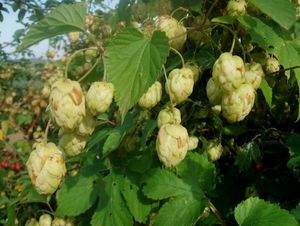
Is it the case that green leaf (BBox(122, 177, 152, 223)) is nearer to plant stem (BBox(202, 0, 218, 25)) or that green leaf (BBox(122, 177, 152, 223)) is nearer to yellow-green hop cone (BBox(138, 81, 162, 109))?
yellow-green hop cone (BBox(138, 81, 162, 109))

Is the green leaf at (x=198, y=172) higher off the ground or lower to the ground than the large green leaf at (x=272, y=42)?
lower

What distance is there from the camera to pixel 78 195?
162 centimetres

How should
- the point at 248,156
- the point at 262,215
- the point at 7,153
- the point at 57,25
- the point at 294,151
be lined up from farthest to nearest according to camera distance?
1. the point at 7,153
2. the point at 248,156
3. the point at 294,151
4. the point at 262,215
5. the point at 57,25

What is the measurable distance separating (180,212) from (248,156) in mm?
530

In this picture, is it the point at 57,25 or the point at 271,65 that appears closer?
the point at 57,25

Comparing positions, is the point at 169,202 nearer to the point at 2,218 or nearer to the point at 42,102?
the point at 2,218

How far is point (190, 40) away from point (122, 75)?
1.57 ft

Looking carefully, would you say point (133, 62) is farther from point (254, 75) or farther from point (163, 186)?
point (163, 186)

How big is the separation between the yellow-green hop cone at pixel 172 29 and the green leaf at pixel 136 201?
0.47 metres

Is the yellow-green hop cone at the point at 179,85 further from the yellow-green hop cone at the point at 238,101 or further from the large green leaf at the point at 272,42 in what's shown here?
the large green leaf at the point at 272,42

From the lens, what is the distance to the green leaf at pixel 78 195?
159 centimetres

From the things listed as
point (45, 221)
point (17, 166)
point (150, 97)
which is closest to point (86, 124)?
point (150, 97)

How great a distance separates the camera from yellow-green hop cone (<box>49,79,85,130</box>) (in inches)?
45.1

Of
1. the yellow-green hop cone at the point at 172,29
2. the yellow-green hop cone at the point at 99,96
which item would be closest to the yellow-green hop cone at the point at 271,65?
the yellow-green hop cone at the point at 172,29
